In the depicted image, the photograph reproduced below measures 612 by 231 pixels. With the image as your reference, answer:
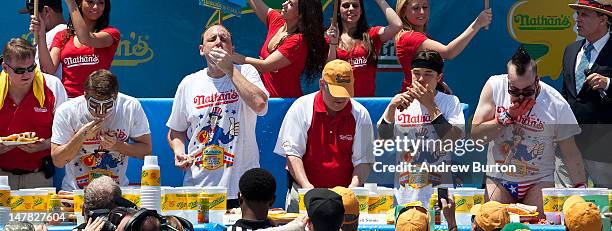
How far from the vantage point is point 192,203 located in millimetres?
8234

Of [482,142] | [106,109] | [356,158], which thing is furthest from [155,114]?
[482,142]

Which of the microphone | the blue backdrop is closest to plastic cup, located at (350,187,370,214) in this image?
the microphone

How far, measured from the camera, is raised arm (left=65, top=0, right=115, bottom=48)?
991 centimetres

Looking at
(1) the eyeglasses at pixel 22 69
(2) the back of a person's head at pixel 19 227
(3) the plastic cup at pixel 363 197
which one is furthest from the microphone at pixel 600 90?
(2) the back of a person's head at pixel 19 227

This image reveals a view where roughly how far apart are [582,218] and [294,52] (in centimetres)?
339

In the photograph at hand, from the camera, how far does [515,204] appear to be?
8.49m

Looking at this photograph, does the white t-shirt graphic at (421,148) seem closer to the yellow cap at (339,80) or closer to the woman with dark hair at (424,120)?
the woman with dark hair at (424,120)

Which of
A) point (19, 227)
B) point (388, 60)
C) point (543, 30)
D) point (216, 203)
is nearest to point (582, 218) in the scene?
point (216, 203)

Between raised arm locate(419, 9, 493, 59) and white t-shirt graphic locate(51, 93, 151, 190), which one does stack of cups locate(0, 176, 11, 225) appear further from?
raised arm locate(419, 9, 493, 59)

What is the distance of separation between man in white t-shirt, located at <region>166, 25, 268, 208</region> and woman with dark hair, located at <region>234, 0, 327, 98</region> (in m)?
0.54

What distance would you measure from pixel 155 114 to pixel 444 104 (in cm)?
220

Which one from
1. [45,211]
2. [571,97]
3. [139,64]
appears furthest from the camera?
[139,64]

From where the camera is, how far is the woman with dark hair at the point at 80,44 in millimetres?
9953

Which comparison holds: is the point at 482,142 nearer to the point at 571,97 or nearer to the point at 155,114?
the point at 571,97
